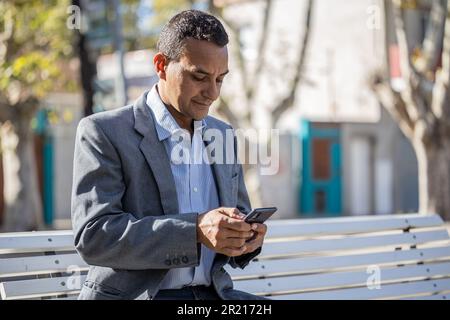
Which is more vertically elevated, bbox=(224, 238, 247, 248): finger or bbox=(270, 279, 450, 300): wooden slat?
bbox=(224, 238, 247, 248): finger

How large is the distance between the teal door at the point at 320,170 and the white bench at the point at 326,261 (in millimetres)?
17858

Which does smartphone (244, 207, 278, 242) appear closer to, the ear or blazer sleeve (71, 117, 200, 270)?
blazer sleeve (71, 117, 200, 270)

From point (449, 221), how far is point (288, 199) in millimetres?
7622

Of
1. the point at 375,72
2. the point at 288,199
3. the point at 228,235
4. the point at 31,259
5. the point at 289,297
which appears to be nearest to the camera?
the point at 228,235

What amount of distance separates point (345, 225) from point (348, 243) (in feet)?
0.31

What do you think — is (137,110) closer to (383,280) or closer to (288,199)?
(383,280)

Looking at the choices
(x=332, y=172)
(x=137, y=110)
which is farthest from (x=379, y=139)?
(x=137, y=110)

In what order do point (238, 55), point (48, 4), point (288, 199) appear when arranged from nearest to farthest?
point (48, 4) → point (238, 55) → point (288, 199)

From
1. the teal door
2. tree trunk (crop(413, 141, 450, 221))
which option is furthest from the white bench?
the teal door

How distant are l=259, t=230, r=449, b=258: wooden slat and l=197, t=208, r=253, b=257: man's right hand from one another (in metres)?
1.52

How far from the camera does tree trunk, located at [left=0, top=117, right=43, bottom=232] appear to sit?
45.2 feet

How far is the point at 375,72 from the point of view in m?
14.4

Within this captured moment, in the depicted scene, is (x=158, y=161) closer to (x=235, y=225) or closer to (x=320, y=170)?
(x=235, y=225)

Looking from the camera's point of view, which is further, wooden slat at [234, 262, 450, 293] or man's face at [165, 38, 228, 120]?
wooden slat at [234, 262, 450, 293]
